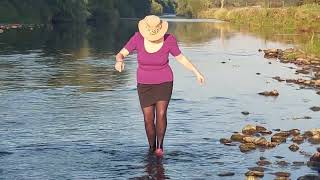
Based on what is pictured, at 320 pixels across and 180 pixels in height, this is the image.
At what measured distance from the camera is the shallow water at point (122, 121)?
9125 mm

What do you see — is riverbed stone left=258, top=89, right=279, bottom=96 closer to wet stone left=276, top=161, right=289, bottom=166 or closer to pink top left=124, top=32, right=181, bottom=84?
wet stone left=276, top=161, right=289, bottom=166

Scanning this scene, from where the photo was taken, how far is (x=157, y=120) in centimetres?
977

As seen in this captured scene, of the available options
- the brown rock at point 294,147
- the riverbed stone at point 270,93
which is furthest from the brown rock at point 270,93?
the brown rock at point 294,147

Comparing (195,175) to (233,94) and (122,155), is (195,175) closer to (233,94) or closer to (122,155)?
(122,155)

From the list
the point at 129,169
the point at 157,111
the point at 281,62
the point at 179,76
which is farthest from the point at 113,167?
the point at 281,62

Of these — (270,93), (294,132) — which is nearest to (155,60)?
(294,132)

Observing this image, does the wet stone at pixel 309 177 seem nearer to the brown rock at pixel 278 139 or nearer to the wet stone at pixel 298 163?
the wet stone at pixel 298 163

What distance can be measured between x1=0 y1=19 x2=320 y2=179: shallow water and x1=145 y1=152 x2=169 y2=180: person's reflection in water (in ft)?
0.05

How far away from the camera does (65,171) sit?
8.84m

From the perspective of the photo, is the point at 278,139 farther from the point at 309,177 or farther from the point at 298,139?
the point at 309,177

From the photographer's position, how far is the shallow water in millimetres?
9125

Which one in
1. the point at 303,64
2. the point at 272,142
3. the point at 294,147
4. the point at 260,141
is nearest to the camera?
the point at 294,147

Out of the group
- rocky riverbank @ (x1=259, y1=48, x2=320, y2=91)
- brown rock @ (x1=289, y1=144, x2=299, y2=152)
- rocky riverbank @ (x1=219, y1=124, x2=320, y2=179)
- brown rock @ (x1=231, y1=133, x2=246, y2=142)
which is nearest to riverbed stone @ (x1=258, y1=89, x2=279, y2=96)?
rocky riverbank @ (x1=259, y1=48, x2=320, y2=91)

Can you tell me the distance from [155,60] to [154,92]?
494mm
